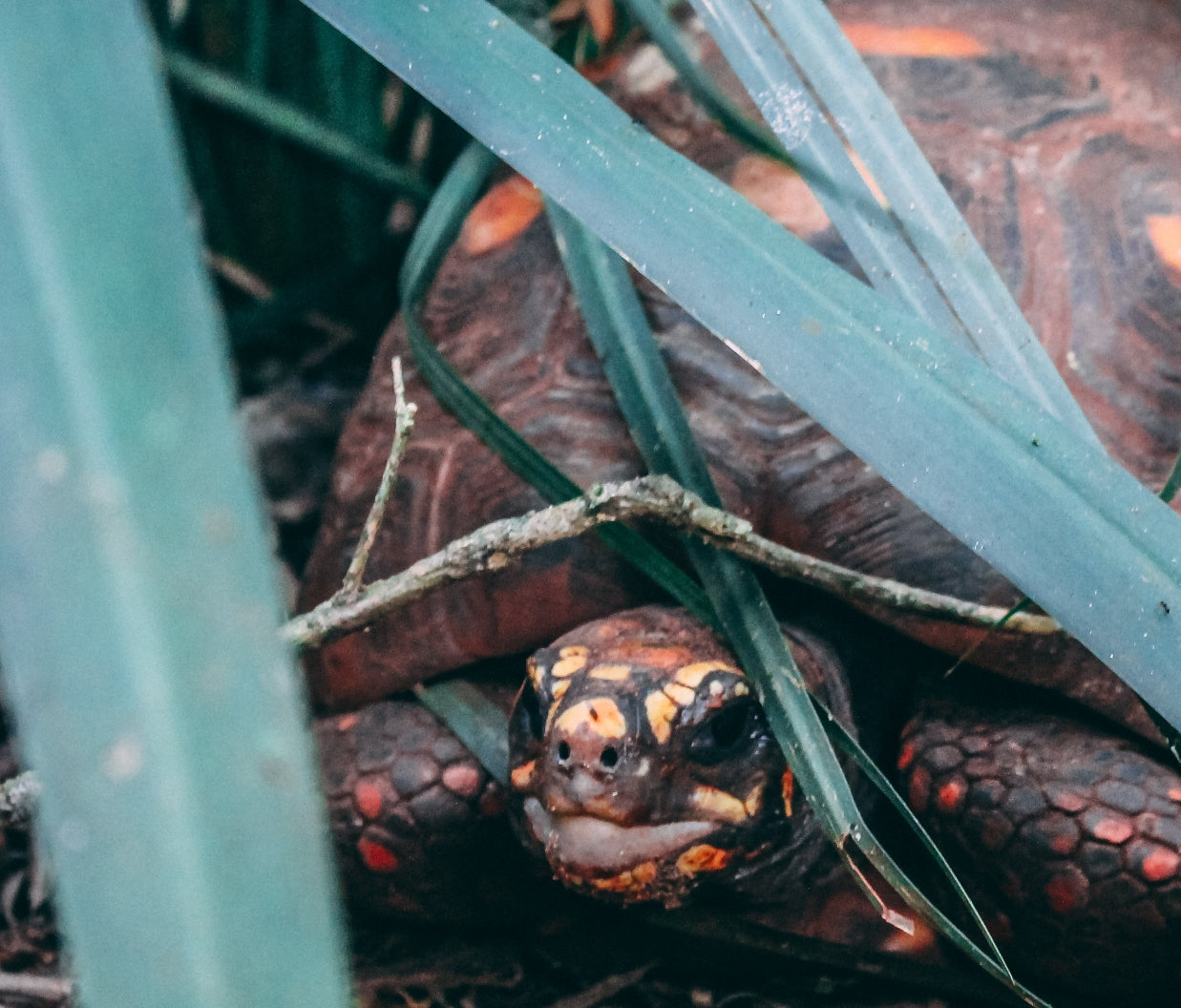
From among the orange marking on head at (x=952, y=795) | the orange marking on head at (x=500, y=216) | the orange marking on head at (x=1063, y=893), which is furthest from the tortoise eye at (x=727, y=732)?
the orange marking on head at (x=500, y=216)

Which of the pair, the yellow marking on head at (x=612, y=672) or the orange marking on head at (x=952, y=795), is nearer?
the yellow marking on head at (x=612, y=672)

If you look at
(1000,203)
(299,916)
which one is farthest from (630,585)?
(299,916)

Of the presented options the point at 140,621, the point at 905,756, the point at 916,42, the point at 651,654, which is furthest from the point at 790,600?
the point at 140,621

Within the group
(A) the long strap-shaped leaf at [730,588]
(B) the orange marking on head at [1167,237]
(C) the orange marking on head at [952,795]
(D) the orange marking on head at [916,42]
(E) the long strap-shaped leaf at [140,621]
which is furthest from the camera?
(D) the orange marking on head at [916,42]

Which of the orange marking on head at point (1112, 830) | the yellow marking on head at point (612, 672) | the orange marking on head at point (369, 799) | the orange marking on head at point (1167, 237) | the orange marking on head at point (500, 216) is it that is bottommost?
the orange marking on head at point (1112, 830)

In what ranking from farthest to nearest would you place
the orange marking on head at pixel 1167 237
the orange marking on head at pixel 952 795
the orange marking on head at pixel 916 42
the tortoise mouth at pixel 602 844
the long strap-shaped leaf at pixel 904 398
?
the orange marking on head at pixel 916 42 → the orange marking on head at pixel 1167 237 → the orange marking on head at pixel 952 795 → the tortoise mouth at pixel 602 844 → the long strap-shaped leaf at pixel 904 398

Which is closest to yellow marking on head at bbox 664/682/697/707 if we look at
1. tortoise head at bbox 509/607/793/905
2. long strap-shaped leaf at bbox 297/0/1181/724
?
tortoise head at bbox 509/607/793/905

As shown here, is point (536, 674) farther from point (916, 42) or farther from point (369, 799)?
point (916, 42)

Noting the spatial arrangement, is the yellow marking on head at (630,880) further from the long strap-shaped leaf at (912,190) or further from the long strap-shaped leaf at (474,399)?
the long strap-shaped leaf at (912,190)
